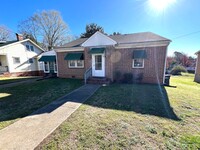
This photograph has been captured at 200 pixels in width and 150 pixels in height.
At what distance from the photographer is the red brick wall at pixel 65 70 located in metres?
13.3

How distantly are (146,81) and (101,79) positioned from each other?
449cm

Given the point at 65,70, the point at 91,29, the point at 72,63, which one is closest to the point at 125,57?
the point at 72,63

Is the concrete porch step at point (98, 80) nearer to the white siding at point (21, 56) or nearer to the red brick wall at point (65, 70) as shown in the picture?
the red brick wall at point (65, 70)

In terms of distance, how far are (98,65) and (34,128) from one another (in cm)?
834

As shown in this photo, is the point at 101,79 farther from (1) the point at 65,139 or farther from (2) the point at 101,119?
(1) the point at 65,139

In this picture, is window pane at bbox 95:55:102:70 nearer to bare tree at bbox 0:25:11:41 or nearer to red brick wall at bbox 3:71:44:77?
red brick wall at bbox 3:71:44:77

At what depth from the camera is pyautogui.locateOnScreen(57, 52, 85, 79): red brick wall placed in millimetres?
13305

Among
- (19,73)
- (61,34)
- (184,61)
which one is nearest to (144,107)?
(19,73)

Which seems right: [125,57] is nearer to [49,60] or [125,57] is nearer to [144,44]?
[144,44]

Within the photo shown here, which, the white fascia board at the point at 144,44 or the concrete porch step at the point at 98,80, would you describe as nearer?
the white fascia board at the point at 144,44

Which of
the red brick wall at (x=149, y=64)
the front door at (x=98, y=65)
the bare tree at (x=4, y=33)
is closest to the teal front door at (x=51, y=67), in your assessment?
the front door at (x=98, y=65)

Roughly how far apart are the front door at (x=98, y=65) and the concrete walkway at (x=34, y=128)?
6202mm

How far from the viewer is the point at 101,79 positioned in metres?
10.6

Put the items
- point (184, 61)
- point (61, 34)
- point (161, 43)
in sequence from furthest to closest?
point (184, 61), point (61, 34), point (161, 43)
